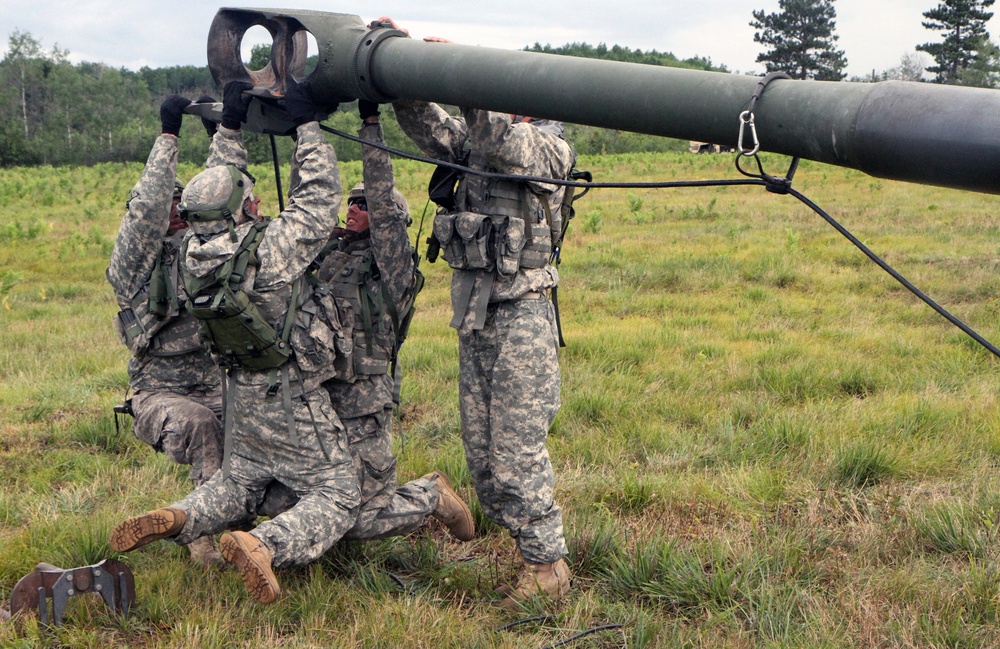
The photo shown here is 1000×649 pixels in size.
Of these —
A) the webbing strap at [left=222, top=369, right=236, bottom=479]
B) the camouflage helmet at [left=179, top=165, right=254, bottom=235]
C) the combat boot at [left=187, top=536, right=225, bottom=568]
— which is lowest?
the combat boot at [left=187, top=536, right=225, bottom=568]

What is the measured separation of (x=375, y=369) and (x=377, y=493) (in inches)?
23.9

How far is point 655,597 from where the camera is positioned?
4.37 m

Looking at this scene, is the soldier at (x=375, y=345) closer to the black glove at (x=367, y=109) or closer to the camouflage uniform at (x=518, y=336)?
the black glove at (x=367, y=109)

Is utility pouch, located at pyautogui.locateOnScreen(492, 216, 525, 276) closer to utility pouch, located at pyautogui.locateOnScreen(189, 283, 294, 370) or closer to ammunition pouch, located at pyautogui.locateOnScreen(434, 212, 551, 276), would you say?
ammunition pouch, located at pyautogui.locateOnScreen(434, 212, 551, 276)

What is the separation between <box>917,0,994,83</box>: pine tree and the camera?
5384 centimetres

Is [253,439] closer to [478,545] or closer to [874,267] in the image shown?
[478,545]

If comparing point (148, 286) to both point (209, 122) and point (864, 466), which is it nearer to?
point (209, 122)

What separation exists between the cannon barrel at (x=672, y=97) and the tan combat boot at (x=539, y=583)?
215cm

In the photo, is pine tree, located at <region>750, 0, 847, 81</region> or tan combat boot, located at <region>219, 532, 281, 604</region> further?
pine tree, located at <region>750, 0, 847, 81</region>

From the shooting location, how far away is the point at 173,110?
5141 millimetres

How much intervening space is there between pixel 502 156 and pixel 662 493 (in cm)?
214

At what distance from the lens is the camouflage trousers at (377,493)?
4648 mm

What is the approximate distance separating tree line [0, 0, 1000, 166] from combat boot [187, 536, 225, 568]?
29.1m

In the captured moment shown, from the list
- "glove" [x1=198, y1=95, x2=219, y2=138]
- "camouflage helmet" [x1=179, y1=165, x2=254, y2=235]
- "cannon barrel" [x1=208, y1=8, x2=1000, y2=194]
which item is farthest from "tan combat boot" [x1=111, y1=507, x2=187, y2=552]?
"glove" [x1=198, y1=95, x2=219, y2=138]
